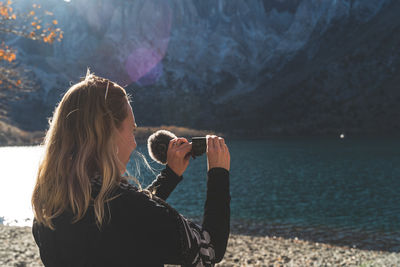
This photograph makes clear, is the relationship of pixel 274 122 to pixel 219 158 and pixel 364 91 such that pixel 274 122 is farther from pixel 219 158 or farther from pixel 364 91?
pixel 219 158

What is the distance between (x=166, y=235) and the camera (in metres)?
1.70

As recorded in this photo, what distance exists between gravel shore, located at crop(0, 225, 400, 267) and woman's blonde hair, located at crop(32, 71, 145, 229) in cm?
1096

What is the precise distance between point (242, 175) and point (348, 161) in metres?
Answer: 24.5

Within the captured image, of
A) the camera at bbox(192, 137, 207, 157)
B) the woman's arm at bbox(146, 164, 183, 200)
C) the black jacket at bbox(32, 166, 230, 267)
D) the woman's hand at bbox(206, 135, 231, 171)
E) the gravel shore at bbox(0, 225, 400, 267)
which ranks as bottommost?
the gravel shore at bbox(0, 225, 400, 267)

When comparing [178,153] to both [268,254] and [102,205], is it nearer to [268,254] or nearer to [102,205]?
[102,205]

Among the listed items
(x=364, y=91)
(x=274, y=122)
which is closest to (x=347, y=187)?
(x=274, y=122)

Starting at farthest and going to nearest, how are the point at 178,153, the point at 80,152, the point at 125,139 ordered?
1. the point at 178,153
2. the point at 125,139
3. the point at 80,152

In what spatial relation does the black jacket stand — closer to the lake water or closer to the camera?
the camera

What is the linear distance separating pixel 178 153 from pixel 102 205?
2.91 feet

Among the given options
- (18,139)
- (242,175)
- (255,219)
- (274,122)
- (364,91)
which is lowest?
(255,219)

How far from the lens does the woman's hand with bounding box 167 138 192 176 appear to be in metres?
2.39

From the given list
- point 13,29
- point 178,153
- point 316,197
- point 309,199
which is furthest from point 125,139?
point 316,197

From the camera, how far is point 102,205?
5.33 ft

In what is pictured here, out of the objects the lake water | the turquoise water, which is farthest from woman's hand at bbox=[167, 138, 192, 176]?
the turquoise water
